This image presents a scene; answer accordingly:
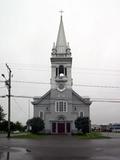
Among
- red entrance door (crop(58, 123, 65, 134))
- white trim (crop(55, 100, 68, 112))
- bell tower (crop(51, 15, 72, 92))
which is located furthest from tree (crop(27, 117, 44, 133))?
bell tower (crop(51, 15, 72, 92))

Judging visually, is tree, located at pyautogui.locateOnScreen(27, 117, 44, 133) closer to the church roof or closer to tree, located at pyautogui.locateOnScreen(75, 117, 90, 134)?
tree, located at pyautogui.locateOnScreen(75, 117, 90, 134)

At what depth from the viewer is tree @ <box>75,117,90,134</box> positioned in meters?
62.3

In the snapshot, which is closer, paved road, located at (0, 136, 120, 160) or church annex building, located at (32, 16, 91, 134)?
paved road, located at (0, 136, 120, 160)

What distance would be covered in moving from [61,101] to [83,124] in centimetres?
950

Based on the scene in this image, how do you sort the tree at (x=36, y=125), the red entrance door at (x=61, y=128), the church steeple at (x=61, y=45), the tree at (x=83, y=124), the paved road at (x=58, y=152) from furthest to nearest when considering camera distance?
1. the church steeple at (x=61, y=45)
2. the red entrance door at (x=61, y=128)
3. the tree at (x=36, y=125)
4. the tree at (x=83, y=124)
5. the paved road at (x=58, y=152)

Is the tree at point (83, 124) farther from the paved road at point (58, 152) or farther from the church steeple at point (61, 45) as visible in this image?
the paved road at point (58, 152)

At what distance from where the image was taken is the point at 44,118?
69.8m

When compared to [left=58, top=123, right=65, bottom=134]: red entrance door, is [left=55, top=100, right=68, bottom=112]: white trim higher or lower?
higher

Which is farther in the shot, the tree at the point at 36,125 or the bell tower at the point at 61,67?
the bell tower at the point at 61,67

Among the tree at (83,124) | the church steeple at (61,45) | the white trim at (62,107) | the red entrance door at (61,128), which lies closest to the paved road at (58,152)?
the tree at (83,124)

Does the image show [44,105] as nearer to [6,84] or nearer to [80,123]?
[80,123]

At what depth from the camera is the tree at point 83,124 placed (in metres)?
62.3

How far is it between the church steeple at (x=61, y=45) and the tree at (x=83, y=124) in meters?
16.3

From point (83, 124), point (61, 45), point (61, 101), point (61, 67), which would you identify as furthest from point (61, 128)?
point (61, 45)
